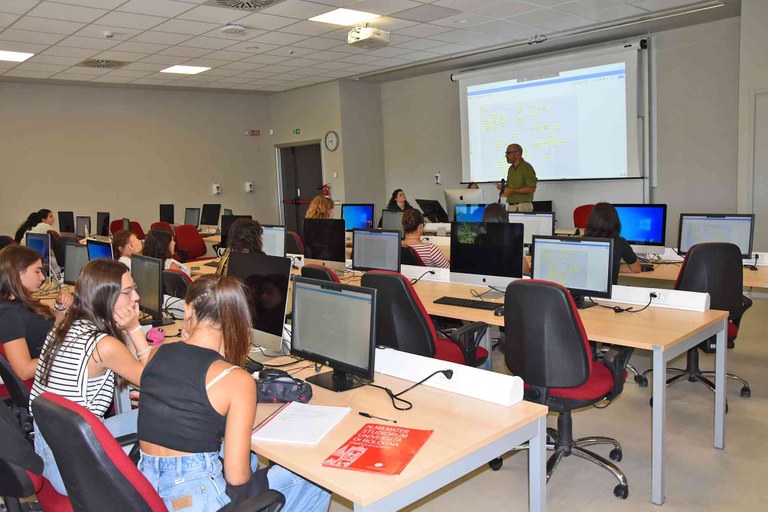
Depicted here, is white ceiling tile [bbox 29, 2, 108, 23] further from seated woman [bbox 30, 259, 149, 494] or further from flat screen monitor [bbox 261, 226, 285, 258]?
seated woman [bbox 30, 259, 149, 494]

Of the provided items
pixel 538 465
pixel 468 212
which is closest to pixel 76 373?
pixel 538 465

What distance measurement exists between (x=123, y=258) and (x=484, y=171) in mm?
6305

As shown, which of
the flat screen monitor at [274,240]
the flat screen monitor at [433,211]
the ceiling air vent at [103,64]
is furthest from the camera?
the ceiling air vent at [103,64]

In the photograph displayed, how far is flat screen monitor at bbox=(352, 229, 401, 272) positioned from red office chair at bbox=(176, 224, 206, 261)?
4305mm

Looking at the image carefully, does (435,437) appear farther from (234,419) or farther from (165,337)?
(165,337)

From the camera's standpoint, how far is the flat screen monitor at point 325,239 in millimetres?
5277

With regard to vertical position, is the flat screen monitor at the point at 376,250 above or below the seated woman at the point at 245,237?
below

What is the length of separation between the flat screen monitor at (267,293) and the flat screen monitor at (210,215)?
25.3ft

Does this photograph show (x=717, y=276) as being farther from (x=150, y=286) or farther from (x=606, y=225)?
(x=150, y=286)

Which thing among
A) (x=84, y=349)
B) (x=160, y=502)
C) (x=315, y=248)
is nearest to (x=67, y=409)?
(x=160, y=502)

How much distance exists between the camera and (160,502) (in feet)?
5.43

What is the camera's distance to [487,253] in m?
→ 4.05

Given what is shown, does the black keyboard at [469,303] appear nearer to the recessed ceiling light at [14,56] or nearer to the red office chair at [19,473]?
the red office chair at [19,473]

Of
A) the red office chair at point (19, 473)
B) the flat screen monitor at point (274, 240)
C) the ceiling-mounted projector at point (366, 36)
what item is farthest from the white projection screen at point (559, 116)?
the red office chair at point (19, 473)
